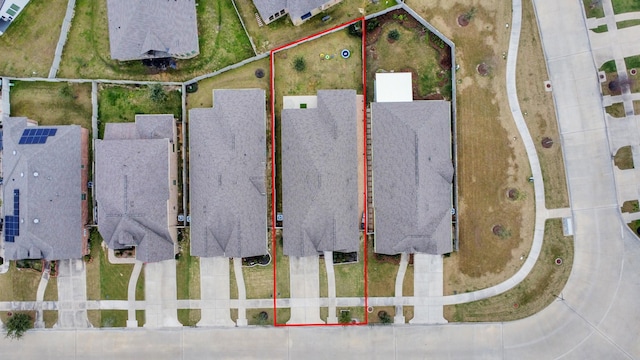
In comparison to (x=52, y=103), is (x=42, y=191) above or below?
below

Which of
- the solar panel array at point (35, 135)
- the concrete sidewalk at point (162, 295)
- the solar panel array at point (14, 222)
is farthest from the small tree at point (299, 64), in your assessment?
the solar panel array at point (14, 222)

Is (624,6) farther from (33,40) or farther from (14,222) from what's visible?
(14,222)

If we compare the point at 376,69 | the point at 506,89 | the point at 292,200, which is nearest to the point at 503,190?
the point at 506,89

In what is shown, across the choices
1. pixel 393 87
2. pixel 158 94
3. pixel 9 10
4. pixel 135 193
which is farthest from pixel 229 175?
pixel 9 10

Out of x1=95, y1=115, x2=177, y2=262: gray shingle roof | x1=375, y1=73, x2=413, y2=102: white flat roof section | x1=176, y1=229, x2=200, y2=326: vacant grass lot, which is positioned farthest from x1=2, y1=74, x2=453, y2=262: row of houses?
x1=176, y1=229, x2=200, y2=326: vacant grass lot

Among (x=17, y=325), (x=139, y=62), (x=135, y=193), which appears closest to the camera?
(x=135, y=193)

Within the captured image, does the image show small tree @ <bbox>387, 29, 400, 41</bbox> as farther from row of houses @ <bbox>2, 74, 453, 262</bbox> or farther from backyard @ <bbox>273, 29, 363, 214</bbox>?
row of houses @ <bbox>2, 74, 453, 262</bbox>
